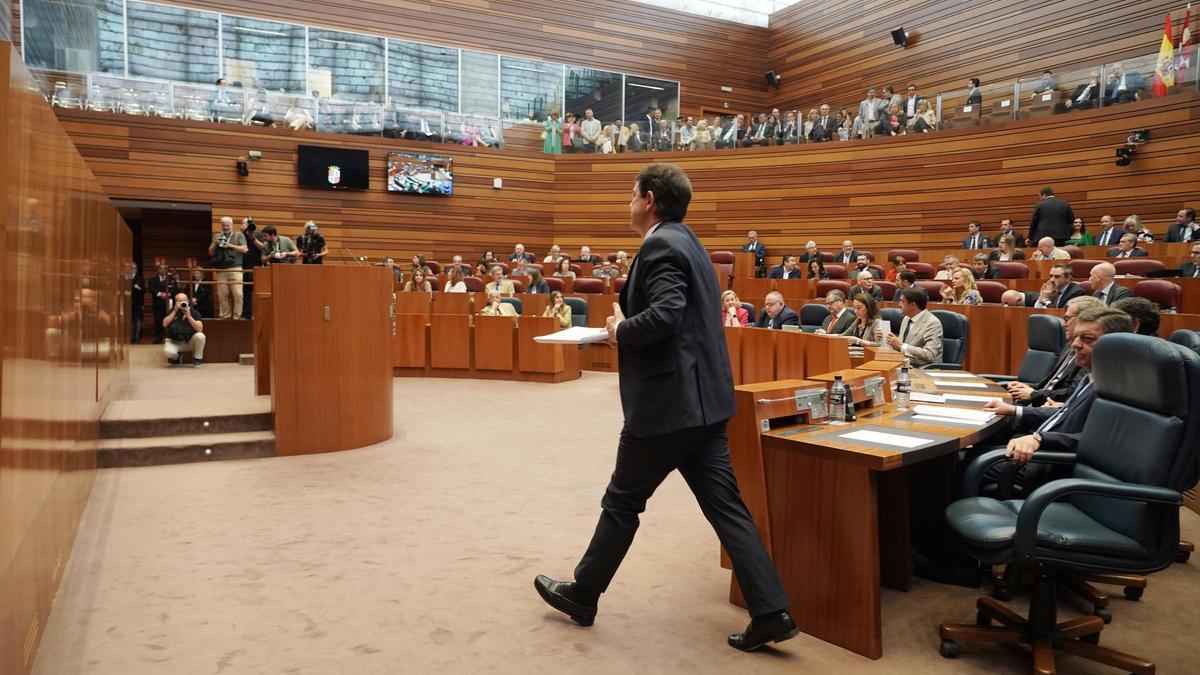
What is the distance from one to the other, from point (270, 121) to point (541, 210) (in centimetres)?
454

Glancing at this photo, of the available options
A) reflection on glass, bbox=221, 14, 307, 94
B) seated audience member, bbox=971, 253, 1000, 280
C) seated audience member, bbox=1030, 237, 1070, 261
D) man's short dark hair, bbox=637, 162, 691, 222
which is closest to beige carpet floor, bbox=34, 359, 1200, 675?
man's short dark hair, bbox=637, 162, 691, 222

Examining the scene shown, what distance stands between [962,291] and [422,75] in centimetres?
994

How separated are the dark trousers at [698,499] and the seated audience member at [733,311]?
5.04 m

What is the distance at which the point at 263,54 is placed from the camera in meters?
12.4

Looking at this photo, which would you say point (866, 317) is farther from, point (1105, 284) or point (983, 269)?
point (983, 269)

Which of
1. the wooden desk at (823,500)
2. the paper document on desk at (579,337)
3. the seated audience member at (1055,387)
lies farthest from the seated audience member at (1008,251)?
the paper document on desk at (579,337)

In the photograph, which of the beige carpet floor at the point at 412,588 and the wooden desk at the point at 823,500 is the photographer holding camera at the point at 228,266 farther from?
the wooden desk at the point at 823,500

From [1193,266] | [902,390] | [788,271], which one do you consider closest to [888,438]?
[902,390]

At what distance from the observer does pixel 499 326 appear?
8.32 m

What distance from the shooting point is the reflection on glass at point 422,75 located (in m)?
13.2

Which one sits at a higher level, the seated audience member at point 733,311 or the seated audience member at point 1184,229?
the seated audience member at point 1184,229

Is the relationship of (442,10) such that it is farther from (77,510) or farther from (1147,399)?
(1147,399)

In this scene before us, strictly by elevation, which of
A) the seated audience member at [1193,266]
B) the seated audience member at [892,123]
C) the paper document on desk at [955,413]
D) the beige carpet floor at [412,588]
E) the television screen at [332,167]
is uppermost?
the seated audience member at [892,123]

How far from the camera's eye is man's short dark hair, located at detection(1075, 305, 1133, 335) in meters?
2.59
